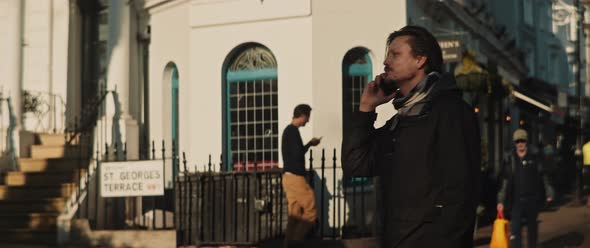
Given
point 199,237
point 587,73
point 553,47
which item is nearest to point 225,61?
point 199,237

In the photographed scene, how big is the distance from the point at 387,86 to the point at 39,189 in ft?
42.2

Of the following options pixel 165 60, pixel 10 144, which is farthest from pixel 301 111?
pixel 10 144

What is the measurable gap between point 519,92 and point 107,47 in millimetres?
12645

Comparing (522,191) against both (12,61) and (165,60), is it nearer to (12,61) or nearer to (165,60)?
(165,60)

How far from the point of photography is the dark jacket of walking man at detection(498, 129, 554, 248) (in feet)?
39.7

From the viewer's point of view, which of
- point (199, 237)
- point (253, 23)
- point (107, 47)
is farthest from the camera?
point (107, 47)

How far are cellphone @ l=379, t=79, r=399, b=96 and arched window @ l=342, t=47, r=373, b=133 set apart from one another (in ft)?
37.2

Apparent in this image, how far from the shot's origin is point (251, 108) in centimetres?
1628

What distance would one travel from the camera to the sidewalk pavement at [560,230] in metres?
14.5

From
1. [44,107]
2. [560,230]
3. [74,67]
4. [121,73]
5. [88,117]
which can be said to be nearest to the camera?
[560,230]

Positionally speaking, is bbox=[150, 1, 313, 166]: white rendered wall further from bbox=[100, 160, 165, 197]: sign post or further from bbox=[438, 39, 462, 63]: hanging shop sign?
bbox=[438, 39, 462, 63]: hanging shop sign

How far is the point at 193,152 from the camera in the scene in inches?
650

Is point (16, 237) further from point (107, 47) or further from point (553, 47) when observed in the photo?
point (553, 47)

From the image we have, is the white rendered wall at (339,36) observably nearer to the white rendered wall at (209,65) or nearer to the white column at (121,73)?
the white rendered wall at (209,65)
